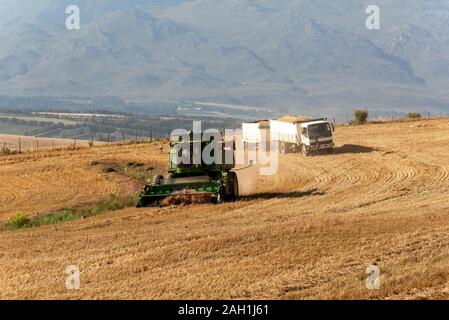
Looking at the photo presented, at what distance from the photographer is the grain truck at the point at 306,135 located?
4731cm

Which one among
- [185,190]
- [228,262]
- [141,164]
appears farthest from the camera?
[141,164]

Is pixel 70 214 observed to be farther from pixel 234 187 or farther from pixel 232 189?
pixel 234 187

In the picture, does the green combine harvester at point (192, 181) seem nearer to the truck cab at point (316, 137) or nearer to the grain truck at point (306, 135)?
the truck cab at point (316, 137)

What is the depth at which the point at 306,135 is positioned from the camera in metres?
47.4

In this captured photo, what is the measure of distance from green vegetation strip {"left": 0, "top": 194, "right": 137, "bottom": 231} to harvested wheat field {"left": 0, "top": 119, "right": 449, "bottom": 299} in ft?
4.28

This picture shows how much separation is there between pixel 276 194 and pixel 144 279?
15.8 m

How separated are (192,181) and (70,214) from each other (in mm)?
4681

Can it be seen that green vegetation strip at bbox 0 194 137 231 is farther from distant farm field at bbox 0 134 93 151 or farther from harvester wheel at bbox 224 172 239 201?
distant farm field at bbox 0 134 93 151

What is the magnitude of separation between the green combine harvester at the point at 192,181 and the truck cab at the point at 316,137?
57.8 ft

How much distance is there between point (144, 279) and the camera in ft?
51.7

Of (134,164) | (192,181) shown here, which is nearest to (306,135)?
(134,164)
